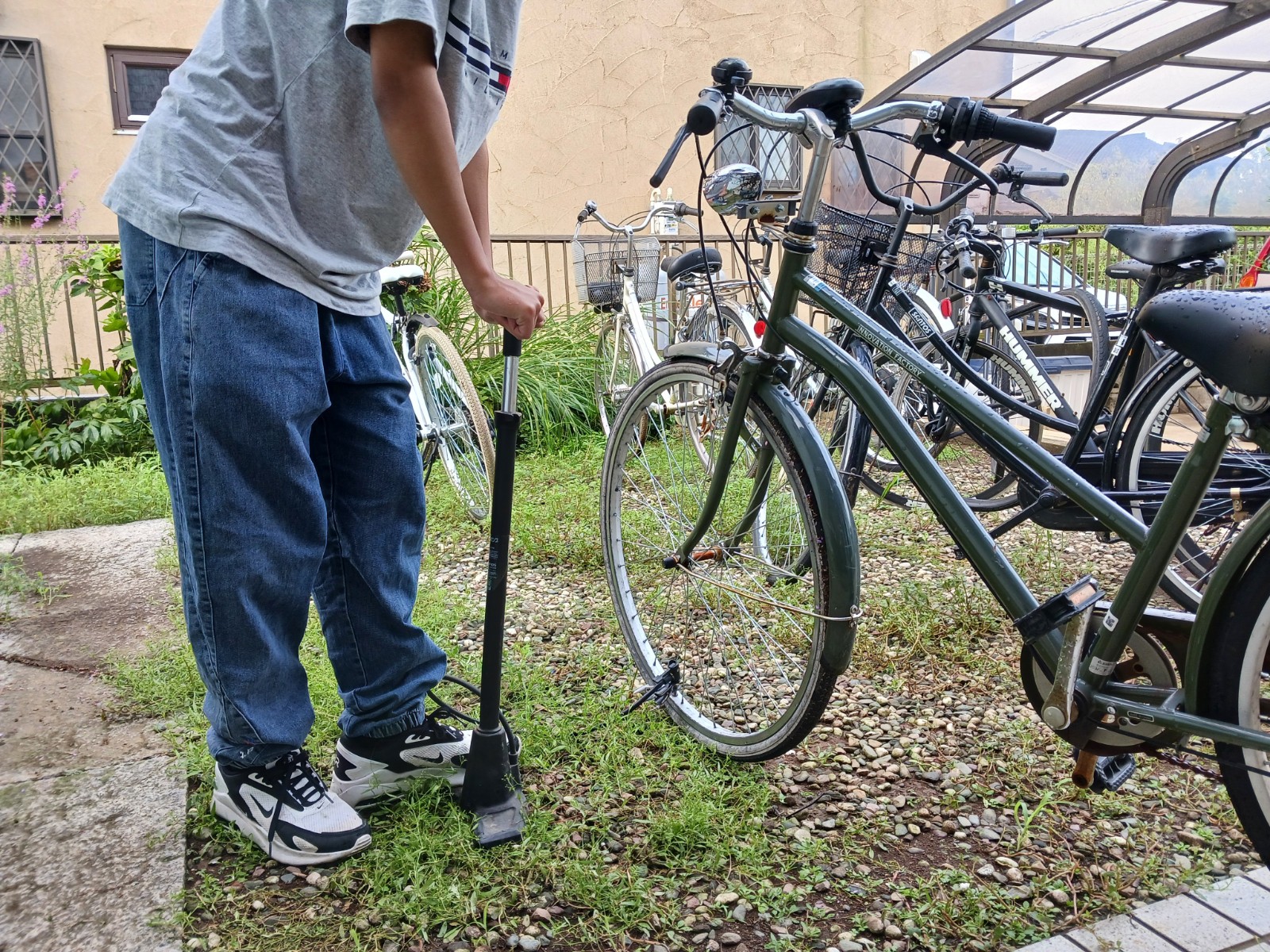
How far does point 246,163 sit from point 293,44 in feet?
0.71

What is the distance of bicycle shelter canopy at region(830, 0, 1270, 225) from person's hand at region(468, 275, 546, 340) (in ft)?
14.7

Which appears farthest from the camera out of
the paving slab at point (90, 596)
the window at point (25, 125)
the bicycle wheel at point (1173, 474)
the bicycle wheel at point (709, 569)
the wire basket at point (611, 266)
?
the window at point (25, 125)

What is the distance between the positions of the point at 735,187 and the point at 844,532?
31.6 inches

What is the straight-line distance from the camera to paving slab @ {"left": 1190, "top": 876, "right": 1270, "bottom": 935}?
5.30 feet

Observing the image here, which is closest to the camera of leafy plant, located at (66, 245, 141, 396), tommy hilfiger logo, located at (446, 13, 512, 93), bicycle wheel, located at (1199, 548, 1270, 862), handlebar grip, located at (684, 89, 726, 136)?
bicycle wheel, located at (1199, 548, 1270, 862)

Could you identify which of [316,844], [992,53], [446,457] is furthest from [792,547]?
[992,53]

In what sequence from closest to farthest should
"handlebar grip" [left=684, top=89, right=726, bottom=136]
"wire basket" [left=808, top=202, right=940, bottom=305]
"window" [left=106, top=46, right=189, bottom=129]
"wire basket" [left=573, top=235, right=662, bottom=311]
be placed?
"handlebar grip" [left=684, top=89, right=726, bottom=136], "wire basket" [left=808, top=202, right=940, bottom=305], "wire basket" [left=573, top=235, right=662, bottom=311], "window" [left=106, top=46, right=189, bottom=129]

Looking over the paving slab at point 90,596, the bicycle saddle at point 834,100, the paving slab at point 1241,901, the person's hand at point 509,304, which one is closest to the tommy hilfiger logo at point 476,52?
the person's hand at point 509,304

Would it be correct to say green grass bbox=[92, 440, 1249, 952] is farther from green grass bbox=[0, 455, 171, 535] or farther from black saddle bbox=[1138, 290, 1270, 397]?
green grass bbox=[0, 455, 171, 535]

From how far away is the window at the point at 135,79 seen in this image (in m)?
6.88

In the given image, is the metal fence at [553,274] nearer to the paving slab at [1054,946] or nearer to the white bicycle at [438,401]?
the white bicycle at [438,401]

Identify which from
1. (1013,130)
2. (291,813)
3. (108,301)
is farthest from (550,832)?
(108,301)

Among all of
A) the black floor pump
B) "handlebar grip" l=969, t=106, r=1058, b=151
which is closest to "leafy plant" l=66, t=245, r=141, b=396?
the black floor pump

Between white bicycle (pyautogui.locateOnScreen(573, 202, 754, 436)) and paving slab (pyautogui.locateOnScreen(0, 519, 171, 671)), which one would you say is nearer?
paving slab (pyautogui.locateOnScreen(0, 519, 171, 671))
